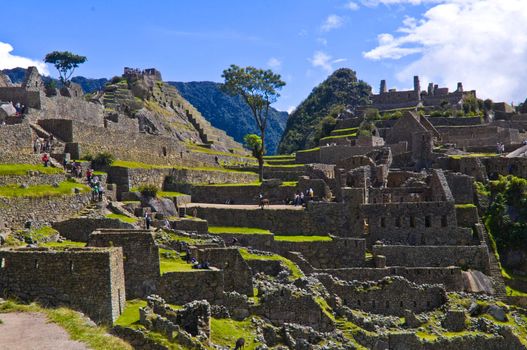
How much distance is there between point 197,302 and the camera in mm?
21266

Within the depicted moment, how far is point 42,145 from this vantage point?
1421 inches

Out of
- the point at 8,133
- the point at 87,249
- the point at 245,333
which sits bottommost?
the point at 245,333

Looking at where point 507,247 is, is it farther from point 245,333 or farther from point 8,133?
point 8,133

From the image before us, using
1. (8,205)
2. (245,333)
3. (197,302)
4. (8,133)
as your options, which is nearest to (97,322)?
(197,302)

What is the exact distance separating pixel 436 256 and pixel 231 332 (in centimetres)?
1740

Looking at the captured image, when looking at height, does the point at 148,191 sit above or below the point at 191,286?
above

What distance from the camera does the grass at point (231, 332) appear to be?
71.7 ft

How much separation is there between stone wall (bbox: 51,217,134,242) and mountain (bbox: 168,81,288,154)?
12965cm

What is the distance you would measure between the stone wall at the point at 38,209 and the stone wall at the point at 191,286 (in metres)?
6.51

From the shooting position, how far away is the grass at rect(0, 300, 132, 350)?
1586cm

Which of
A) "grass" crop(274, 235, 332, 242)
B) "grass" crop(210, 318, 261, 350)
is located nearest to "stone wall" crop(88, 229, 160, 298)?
"grass" crop(210, 318, 261, 350)

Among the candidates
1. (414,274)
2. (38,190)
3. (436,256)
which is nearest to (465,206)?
(436,256)

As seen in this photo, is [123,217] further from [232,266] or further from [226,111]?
[226,111]

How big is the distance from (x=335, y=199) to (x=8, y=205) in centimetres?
2097
